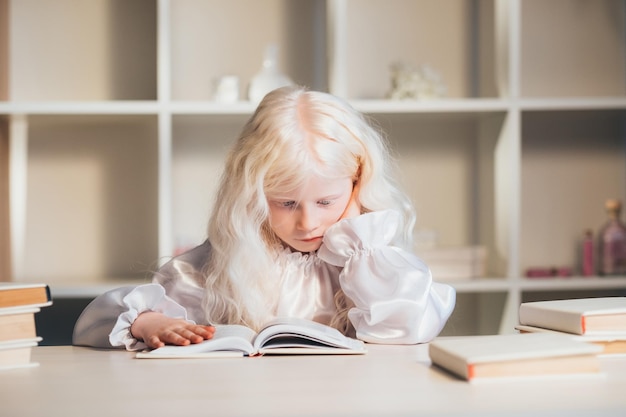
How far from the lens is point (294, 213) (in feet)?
4.87

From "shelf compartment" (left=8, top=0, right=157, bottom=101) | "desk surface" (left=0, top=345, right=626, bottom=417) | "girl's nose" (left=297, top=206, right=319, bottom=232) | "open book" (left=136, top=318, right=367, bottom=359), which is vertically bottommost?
"desk surface" (left=0, top=345, right=626, bottom=417)

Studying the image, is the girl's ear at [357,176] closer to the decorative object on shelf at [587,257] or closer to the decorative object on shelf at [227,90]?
the decorative object on shelf at [227,90]

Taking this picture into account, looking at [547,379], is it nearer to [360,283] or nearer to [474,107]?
A: [360,283]

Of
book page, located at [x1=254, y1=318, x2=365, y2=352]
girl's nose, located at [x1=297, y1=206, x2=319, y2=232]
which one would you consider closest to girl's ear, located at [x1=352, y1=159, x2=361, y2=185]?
girl's nose, located at [x1=297, y1=206, x2=319, y2=232]

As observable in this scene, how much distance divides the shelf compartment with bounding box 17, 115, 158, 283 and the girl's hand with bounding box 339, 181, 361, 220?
1517 millimetres

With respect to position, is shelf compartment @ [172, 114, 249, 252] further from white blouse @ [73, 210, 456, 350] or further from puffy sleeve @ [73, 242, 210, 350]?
puffy sleeve @ [73, 242, 210, 350]

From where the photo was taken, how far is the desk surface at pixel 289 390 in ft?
2.77

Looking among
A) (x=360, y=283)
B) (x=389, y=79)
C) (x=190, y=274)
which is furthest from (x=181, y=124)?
(x=360, y=283)

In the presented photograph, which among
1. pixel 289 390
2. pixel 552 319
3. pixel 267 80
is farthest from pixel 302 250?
pixel 267 80

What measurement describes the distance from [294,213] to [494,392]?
0.66m

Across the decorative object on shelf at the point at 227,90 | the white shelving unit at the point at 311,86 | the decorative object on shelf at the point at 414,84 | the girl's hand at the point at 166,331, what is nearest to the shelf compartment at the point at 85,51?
the white shelving unit at the point at 311,86

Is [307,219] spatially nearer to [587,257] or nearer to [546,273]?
[546,273]

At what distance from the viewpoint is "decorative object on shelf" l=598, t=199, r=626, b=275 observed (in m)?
2.80

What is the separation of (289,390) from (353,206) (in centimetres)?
67
